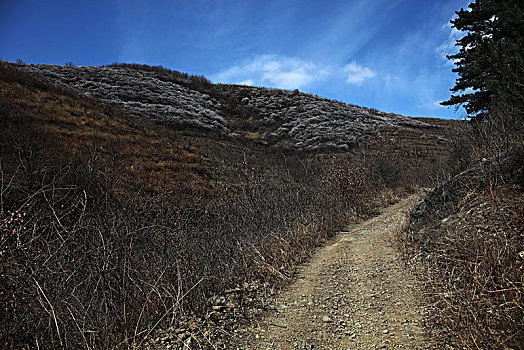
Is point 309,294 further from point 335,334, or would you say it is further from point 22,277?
point 22,277

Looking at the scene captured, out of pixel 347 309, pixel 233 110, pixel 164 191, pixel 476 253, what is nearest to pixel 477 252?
pixel 476 253

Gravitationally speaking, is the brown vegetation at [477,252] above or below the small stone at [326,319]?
above

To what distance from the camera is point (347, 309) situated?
2939mm

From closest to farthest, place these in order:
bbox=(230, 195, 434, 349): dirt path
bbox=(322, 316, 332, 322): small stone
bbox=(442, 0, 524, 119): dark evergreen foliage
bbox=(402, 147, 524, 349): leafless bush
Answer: bbox=(402, 147, 524, 349): leafless bush, bbox=(230, 195, 434, 349): dirt path, bbox=(322, 316, 332, 322): small stone, bbox=(442, 0, 524, 119): dark evergreen foliage

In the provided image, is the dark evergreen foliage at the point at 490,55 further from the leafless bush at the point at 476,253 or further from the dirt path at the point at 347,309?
the dirt path at the point at 347,309

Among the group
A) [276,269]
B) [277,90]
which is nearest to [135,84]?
[277,90]

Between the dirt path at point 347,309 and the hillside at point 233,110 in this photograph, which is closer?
the dirt path at point 347,309

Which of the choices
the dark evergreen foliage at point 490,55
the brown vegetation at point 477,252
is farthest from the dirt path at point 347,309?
the dark evergreen foliage at point 490,55

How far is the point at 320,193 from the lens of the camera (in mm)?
7582

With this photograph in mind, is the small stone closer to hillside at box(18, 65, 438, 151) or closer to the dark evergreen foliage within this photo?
the dark evergreen foliage

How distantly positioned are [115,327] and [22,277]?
78 centimetres

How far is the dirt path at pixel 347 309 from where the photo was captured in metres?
2.40

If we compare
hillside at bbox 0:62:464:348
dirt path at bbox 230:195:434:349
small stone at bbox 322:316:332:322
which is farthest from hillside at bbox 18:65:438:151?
small stone at bbox 322:316:332:322

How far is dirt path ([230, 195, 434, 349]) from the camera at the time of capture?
2402 mm
